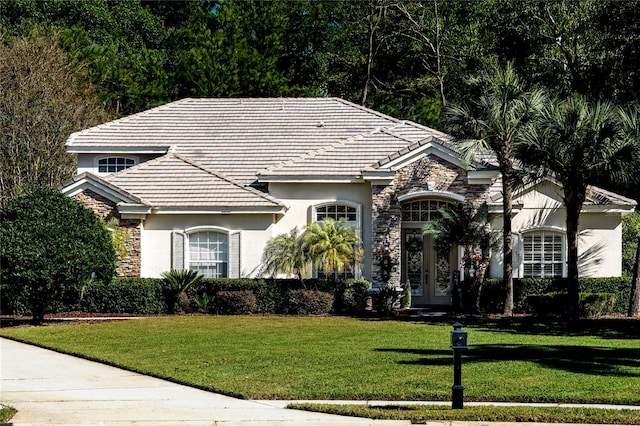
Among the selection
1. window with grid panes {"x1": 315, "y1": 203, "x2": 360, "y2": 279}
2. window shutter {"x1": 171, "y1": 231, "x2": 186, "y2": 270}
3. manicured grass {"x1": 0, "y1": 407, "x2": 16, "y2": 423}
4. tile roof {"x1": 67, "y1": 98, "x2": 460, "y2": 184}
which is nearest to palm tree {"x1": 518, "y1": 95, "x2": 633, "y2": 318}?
tile roof {"x1": 67, "y1": 98, "x2": 460, "y2": 184}

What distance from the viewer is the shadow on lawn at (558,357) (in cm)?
1767

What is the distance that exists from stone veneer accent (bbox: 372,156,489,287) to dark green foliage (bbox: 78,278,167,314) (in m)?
6.59

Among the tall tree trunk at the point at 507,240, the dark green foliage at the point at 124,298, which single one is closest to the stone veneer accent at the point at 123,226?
the dark green foliage at the point at 124,298

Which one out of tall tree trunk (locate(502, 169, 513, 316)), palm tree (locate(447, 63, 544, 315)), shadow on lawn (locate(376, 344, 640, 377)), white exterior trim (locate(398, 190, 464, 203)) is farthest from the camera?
white exterior trim (locate(398, 190, 464, 203))

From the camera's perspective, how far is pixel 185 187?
3238cm

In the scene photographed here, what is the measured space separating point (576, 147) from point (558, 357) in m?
8.95

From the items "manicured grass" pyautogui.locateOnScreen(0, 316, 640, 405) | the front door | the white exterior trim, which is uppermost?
the white exterior trim

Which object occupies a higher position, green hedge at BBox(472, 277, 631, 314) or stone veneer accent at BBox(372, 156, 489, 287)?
stone veneer accent at BBox(372, 156, 489, 287)

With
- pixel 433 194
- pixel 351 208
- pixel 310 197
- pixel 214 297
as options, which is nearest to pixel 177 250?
pixel 214 297

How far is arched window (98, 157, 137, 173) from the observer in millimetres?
35812

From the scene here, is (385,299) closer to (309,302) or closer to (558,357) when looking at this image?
(309,302)

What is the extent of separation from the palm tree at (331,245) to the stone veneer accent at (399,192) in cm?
92

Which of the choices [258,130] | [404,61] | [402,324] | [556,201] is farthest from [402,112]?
[402,324]

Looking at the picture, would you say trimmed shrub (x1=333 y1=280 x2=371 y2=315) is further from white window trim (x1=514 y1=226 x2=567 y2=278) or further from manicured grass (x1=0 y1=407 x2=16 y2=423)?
manicured grass (x1=0 y1=407 x2=16 y2=423)
